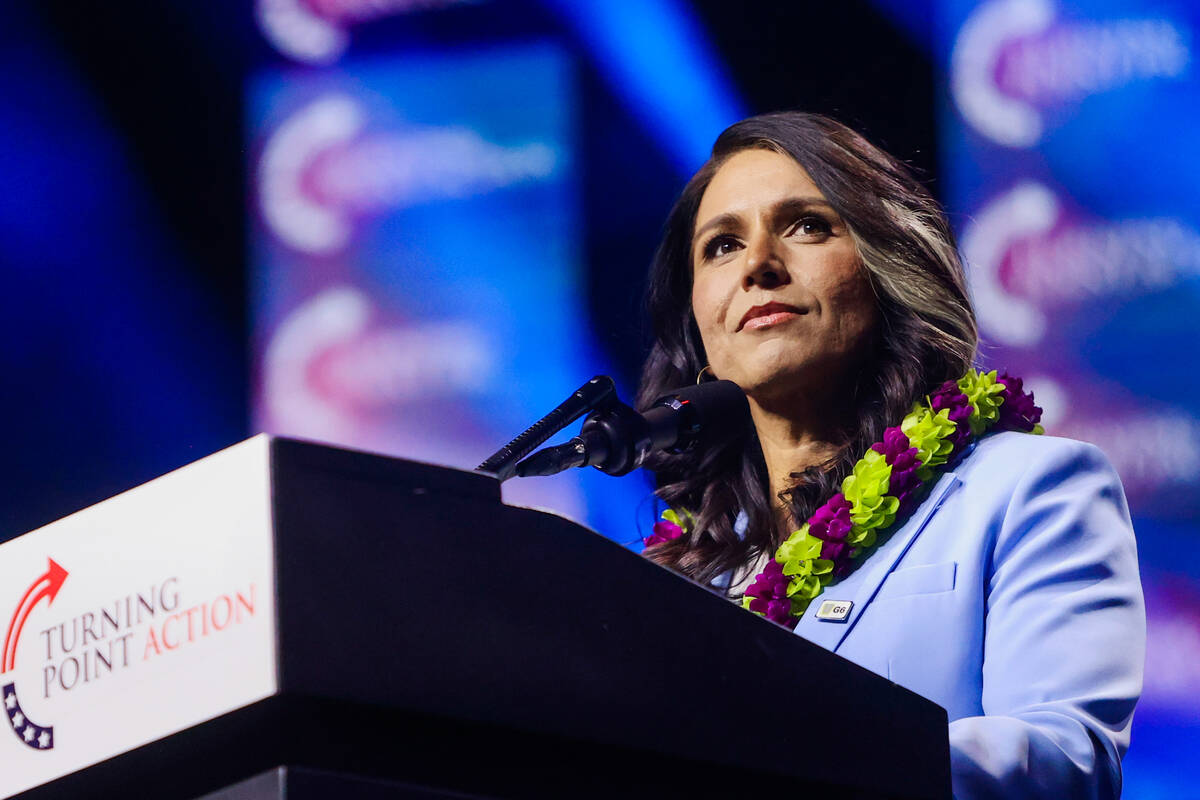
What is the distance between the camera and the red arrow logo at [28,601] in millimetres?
880

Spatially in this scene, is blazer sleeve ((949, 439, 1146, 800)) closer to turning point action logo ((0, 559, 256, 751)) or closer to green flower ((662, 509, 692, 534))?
turning point action logo ((0, 559, 256, 751))

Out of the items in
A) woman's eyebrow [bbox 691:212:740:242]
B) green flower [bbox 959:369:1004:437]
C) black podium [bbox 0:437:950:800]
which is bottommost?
black podium [bbox 0:437:950:800]

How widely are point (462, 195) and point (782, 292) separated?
1268mm

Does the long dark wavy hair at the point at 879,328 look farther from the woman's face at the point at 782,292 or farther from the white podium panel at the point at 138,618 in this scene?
the white podium panel at the point at 138,618

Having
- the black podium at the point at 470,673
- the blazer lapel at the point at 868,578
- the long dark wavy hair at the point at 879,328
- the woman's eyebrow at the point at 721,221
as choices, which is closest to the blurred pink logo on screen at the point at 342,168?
the long dark wavy hair at the point at 879,328

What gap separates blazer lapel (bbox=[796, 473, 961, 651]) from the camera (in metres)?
1.93

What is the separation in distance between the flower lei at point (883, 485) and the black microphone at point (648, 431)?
1.31 feet

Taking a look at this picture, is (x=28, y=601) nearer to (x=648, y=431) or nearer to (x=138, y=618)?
(x=138, y=618)

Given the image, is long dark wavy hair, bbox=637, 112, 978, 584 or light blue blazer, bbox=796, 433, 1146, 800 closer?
light blue blazer, bbox=796, 433, 1146, 800

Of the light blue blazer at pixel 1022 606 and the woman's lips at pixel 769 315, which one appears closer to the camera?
the light blue blazer at pixel 1022 606

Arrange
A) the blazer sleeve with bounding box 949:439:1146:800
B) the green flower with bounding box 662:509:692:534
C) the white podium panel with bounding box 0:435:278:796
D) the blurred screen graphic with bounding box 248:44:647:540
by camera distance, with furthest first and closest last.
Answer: the blurred screen graphic with bounding box 248:44:647:540
the green flower with bounding box 662:509:692:534
the blazer sleeve with bounding box 949:439:1146:800
the white podium panel with bounding box 0:435:278:796

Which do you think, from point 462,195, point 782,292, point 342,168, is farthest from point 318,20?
point 782,292

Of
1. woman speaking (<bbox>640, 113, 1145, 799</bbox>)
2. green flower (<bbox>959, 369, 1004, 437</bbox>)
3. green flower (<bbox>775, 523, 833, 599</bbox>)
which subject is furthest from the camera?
green flower (<bbox>959, 369, 1004, 437</bbox>)

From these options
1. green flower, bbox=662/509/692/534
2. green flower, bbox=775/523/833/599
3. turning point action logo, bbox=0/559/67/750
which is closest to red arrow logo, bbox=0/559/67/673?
turning point action logo, bbox=0/559/67/750
